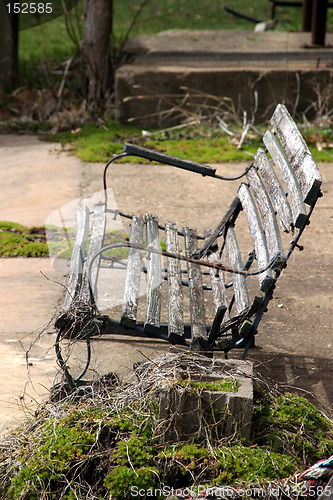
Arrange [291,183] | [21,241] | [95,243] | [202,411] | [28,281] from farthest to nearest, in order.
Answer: [21,241] < [28,281] < [95,243] < [291,183] < [202,411]

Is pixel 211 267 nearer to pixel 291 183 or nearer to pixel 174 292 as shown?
pixel 174 292

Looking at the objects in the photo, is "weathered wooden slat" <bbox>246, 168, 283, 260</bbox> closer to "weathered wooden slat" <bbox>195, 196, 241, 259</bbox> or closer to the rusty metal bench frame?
the rusty metal bench frame

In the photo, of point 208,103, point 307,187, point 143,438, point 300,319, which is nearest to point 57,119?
point 208,103

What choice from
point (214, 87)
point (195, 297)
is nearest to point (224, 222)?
point (195, 297)

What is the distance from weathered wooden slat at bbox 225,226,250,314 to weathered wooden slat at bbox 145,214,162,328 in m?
0.35

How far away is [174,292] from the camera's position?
2.78 meters

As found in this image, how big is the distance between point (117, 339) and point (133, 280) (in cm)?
55

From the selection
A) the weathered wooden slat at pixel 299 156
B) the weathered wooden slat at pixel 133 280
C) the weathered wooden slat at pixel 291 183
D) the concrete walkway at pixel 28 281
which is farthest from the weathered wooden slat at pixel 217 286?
the concrete walkway at pixel 28 281

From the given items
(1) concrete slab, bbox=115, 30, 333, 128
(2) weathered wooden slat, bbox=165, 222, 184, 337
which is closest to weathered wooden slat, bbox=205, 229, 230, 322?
(2) weathered wooden slat, bbox=165, 222, 184, 337

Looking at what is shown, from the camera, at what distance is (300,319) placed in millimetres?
3379

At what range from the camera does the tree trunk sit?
6918 mm

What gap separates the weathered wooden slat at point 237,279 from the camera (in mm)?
2628

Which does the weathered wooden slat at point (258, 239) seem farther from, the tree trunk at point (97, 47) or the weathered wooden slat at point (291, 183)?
the tree trunk at point (97, 47)

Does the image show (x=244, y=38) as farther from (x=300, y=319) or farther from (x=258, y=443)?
(x=258, y=443)
